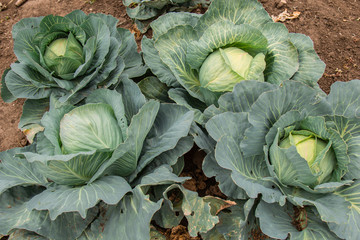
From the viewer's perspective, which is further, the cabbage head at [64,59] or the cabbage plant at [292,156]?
the cabbage head at [64,59]

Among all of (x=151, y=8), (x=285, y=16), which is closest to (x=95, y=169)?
(x=151, y=8)

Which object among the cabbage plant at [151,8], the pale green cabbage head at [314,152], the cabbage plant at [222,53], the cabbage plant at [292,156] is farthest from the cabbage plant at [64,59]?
the pale green cabbage head at [314,152]

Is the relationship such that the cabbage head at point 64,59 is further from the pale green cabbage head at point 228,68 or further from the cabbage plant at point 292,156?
the cabbage plant at point 292,156

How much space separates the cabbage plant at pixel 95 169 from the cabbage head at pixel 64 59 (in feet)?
1.64

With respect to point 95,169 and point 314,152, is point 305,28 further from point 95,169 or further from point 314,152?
point 95,169

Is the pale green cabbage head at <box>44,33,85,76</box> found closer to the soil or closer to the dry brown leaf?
the soil

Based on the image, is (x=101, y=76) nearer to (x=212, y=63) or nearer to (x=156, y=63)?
(x=156, y=63)

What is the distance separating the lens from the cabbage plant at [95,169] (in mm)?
2039

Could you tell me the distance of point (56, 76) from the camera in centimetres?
294

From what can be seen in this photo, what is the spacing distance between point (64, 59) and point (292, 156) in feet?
6.85

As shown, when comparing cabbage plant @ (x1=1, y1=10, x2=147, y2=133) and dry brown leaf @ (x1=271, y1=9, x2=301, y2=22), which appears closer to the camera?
cabbage plant @ (x1=1, y1=10, x2=147, y2=133)

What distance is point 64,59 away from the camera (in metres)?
2.73

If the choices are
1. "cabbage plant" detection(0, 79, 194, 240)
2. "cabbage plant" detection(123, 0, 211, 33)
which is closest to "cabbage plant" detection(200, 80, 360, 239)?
"cabbage plant" detection(0, 79, 194, 240)

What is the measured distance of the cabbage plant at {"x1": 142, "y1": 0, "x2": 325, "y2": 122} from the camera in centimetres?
250
